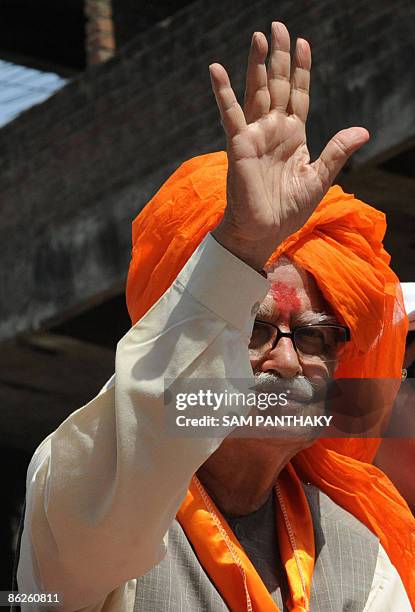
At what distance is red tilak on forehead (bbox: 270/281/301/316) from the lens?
2697 mm

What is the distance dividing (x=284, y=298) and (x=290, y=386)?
0.19 metres

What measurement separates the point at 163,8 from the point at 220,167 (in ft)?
25.5

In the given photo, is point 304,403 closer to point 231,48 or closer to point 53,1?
→ point 231,48

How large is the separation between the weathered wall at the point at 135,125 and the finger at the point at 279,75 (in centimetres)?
367

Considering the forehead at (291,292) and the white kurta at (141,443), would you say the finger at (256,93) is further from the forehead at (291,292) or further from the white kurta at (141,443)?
the forehead at (291,292)

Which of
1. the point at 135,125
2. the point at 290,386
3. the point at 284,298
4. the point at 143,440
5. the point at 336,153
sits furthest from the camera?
the point at 135,125

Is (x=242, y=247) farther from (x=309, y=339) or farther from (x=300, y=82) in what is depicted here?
(x=309, y=339)

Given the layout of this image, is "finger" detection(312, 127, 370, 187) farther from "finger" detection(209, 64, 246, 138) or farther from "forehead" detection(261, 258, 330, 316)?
"forehead" detection(261, 258, 330, 316)

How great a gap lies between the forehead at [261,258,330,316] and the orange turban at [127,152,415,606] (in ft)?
0.06

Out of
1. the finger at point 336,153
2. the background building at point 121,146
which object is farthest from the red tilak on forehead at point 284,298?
the background building at point 121,146

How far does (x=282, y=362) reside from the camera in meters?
2.61

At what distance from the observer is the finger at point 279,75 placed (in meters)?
2.33

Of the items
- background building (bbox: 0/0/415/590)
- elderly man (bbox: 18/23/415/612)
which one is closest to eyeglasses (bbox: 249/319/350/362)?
elderly man (bbox: 18/23/415/612)

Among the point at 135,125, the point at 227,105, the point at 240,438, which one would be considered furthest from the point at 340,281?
the point at 135,125
